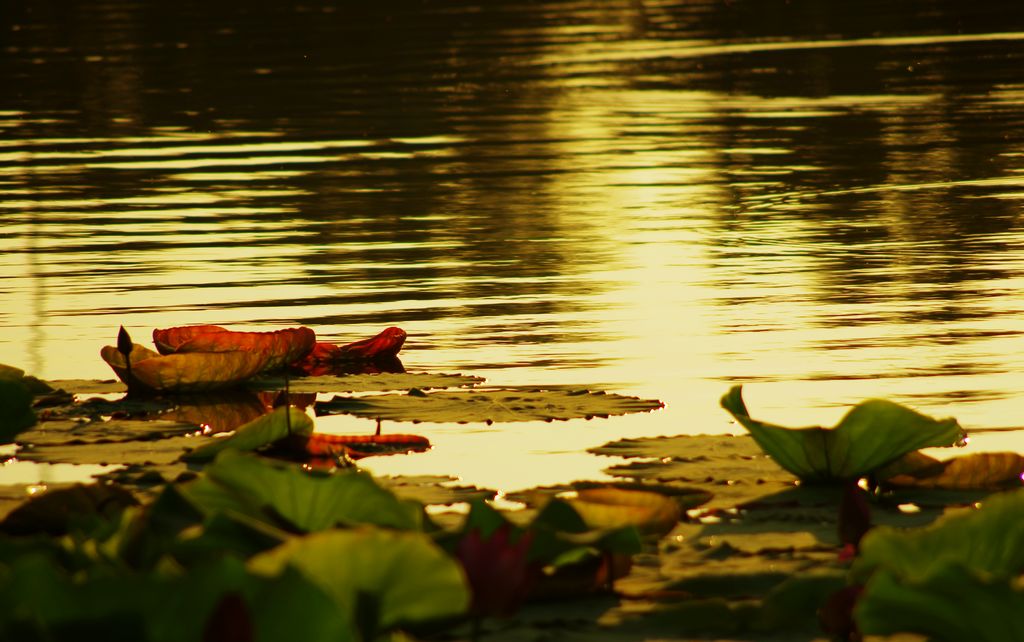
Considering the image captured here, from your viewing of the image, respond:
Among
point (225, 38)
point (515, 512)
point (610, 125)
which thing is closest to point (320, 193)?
point (610, 125)

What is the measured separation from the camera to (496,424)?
357cm

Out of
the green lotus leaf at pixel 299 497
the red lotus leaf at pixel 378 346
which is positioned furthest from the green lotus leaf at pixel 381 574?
the red lotus leaf at pixel 378 346

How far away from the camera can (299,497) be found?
224 cm

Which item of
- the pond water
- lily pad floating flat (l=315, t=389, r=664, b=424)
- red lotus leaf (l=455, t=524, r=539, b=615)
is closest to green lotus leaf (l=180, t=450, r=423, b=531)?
red lotus leaf (l=455, t=524, r=539, b=615)

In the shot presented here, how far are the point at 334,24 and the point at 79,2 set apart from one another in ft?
24.3

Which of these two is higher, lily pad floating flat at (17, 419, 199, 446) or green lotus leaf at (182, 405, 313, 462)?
green lotus leaf at (182, 405, 313, 462)

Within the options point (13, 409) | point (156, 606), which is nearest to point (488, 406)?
point (13, 409)

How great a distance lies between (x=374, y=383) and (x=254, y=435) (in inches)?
35.8

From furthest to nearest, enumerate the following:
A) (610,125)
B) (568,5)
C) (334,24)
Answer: (568,5) → (334,24) → (610,125)

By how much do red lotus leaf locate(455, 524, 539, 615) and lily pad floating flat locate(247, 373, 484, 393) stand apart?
194cm

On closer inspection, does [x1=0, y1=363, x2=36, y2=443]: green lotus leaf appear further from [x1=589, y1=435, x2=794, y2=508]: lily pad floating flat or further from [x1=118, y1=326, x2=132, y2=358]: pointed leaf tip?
[x1=589, y1=435, x2=794, y2=508]: lily pad floating flat

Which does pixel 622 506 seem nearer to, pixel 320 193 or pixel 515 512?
pixel 515 512

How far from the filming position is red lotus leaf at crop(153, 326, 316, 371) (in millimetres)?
3994

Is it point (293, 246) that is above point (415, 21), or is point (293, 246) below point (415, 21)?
below
